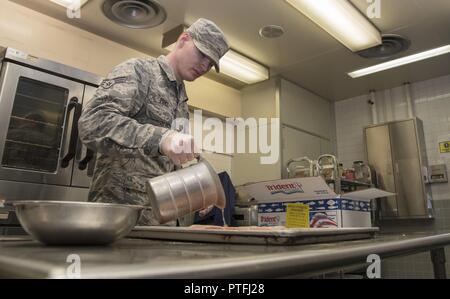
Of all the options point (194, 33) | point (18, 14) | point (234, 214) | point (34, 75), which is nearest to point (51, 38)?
point (18, 14)

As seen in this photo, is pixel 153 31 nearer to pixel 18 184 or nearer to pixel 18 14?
pixel 18 14

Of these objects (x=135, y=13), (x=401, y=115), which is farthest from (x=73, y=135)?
(x=401, y=115)

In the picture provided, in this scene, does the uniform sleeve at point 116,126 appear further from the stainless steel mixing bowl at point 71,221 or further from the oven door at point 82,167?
the oven door at point 82,167

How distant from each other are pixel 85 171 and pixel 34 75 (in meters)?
0.60

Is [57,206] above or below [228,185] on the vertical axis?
below

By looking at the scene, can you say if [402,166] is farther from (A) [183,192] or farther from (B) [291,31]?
(A) [183,192]

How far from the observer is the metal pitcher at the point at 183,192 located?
32.2 inches

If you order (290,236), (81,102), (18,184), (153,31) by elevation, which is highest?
(153,31)

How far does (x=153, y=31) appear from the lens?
9.22ft

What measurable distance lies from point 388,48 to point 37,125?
8.93 feet

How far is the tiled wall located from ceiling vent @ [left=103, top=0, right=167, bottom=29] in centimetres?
260

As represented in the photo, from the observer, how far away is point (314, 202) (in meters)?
2.36

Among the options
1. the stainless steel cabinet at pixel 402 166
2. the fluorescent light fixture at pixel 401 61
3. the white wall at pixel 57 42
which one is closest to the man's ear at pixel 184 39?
A: the white wall at pixel 57 42

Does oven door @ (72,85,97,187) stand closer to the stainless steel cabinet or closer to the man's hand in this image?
the man's hand
